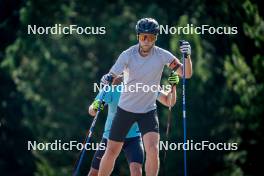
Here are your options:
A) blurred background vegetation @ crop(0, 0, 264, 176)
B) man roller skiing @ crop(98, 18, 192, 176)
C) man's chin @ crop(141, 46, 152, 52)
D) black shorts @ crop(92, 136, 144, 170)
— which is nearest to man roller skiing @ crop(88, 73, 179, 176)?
black shorts @ crop(92, 136, 144, 170)

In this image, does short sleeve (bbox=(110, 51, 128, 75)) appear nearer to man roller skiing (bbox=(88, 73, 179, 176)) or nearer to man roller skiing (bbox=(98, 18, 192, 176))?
man roller skiing (bbox=(98, 18, 192, 176))

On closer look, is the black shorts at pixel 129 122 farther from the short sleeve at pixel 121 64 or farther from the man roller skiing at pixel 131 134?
the short sleeve at pixel 121 64

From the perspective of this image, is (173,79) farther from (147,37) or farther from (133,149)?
(133,149)

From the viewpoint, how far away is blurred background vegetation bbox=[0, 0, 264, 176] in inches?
1000

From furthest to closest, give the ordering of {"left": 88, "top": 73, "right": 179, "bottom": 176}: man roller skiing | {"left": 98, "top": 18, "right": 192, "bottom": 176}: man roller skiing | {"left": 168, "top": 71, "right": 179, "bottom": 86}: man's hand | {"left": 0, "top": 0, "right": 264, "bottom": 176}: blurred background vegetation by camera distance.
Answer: {"left": 0, "top": 0, "right": 264, "bottom": 176}: blurred background vegetation
{"left": 88, "top": 73, "right": 179, "bottom": 176}: man roller skiing
{"left": 168, "top": 71, "right": 179, "bottom": 86}: man's hand
{"left": 98, "top": 18, "right": 192, "bottom": 176}: man roller skiing

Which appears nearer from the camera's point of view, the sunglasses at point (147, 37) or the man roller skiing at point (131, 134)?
the sunglasses at point (147, 37)

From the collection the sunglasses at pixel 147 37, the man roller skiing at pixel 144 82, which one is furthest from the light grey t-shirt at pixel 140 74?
the sunglasses at pixel 147 37

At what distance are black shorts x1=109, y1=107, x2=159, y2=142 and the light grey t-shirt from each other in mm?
57

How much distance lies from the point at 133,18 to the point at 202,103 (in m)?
8.54

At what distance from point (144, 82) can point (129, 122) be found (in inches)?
19.2

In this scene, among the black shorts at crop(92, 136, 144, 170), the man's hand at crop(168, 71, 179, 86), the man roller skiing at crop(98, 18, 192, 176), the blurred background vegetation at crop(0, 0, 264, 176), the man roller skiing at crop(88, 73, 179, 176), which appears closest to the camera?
the man roller skiing at crop(98, 18, 192, 176)

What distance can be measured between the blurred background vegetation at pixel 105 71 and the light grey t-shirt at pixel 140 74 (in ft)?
44.5

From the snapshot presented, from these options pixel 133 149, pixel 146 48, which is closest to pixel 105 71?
pixel 133 149

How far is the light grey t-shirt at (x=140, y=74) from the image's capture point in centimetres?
926
